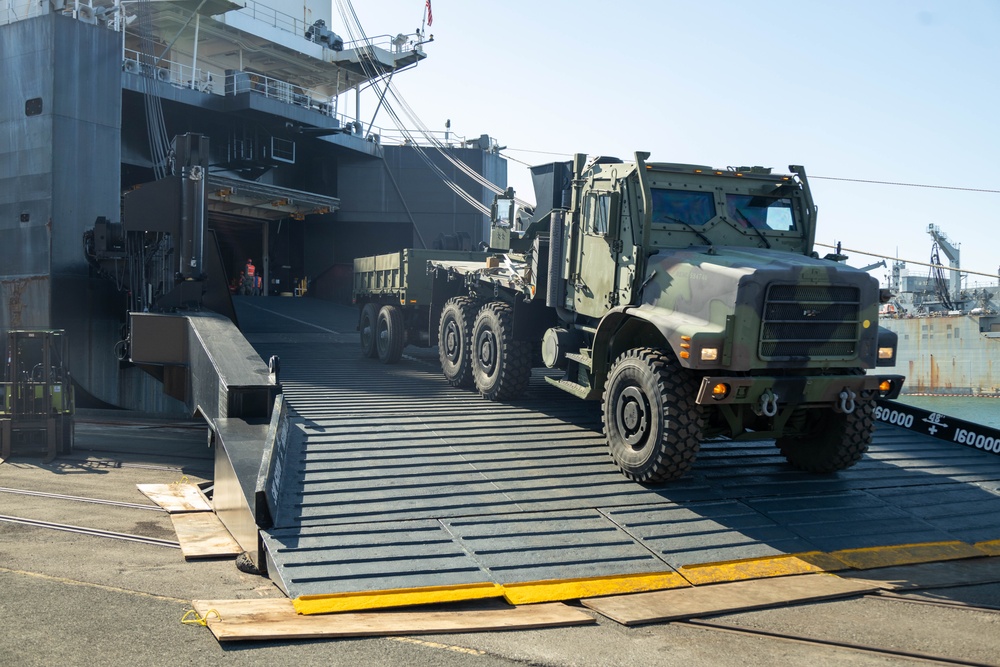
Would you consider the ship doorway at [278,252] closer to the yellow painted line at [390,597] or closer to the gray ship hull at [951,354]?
the yellow painted line at [390,597]

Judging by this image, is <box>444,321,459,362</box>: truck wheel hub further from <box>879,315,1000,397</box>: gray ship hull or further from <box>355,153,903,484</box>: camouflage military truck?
<box>879,315,1000,397</box>: gray ship hull

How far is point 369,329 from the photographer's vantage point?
51.7ft

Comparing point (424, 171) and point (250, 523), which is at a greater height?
point (424, 171)

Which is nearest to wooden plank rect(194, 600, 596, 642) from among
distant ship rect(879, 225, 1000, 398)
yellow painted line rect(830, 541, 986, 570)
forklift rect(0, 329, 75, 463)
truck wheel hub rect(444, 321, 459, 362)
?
yellow painted line rect(830, 541, 986, 570)

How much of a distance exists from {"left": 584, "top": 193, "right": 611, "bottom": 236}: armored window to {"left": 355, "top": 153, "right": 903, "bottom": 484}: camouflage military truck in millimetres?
23

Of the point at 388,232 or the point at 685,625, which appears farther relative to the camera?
the point at 388,232

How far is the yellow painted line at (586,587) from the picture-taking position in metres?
6.39

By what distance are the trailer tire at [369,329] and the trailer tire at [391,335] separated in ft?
1.53

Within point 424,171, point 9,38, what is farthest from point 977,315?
point 9,38

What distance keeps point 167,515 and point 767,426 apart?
6808 mm

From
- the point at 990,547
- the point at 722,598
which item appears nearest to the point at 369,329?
the point at 722,598

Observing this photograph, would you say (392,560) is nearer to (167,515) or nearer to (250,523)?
(250,523)

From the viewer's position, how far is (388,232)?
109 feet

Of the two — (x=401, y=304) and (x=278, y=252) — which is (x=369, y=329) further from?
(x=278, y=252)
